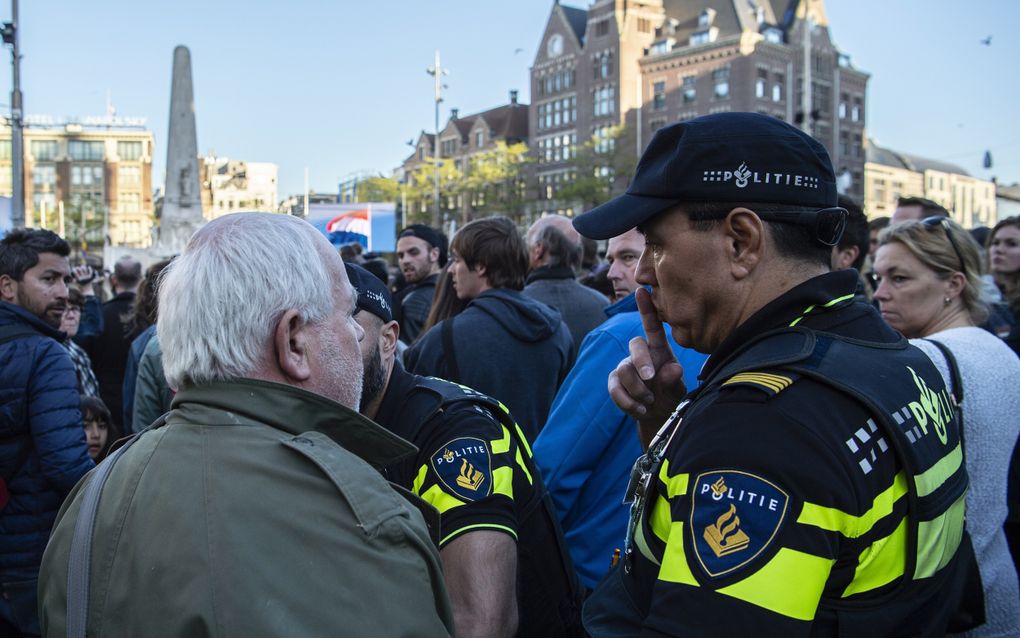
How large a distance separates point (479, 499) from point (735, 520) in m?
1.20

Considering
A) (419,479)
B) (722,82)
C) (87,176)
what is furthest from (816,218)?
(87,176)

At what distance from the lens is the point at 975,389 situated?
279cm

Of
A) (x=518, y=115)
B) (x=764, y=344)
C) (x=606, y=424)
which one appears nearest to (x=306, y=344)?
(x=764, y=344)

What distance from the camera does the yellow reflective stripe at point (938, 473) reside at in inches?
61.8

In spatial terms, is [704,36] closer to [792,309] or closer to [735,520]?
[792,309]

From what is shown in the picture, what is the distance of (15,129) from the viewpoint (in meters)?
13.8

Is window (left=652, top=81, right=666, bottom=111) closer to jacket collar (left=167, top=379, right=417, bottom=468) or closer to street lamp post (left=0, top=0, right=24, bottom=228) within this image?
street lamp post (left=0, top=0, right=24, bottom=228)

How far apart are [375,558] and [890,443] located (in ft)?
3.18

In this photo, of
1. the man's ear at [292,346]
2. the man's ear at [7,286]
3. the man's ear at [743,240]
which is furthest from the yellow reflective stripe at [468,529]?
the man's ear at [7,286]

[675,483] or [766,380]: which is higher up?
[766,380]

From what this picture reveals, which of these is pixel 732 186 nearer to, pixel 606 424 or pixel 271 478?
pixel 271 478

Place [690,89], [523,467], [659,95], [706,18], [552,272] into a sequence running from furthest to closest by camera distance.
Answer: [659,95] → [706,18] → [690,89] → [552,272] → [523,467]

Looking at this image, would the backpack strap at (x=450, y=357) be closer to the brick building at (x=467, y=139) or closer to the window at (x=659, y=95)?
the brick building at (x=467, y=139)

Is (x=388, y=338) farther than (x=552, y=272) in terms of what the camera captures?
No
